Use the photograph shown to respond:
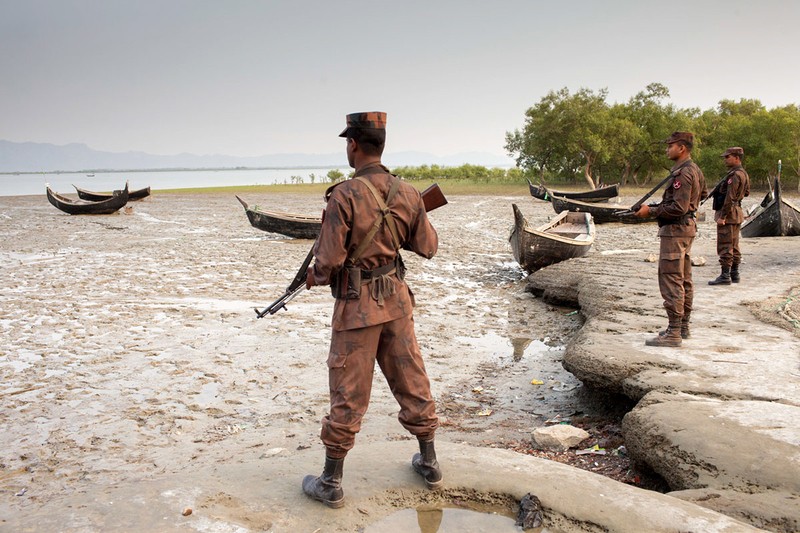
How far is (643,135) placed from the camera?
1566 inches

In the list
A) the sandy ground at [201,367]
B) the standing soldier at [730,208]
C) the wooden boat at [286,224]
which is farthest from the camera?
the wooden boat at [286,224]

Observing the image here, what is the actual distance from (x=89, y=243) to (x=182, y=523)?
16688 mm

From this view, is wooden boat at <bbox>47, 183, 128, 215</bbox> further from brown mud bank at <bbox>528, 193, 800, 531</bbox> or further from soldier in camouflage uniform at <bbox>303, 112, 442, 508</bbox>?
soldier in camouflage uniform at <bbox>303, 112, 442, 508</bbox>

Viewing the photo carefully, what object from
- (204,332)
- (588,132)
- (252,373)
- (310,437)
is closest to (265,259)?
(204,332)

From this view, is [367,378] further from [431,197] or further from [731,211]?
[731,211]

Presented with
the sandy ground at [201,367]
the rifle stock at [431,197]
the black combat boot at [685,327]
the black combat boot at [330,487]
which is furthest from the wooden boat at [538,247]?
the black combat boot at [330,487]

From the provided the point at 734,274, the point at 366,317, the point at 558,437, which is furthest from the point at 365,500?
the point at 734,274

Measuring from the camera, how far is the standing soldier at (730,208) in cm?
933

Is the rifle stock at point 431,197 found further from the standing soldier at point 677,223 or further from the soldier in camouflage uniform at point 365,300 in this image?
the standing soldier at point 677,223

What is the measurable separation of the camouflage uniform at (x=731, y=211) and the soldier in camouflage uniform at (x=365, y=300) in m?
7.33

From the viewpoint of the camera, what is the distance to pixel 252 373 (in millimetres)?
7066

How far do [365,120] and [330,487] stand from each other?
2059mm

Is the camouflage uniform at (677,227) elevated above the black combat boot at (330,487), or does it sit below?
above

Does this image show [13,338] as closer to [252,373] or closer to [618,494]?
[252,373]
